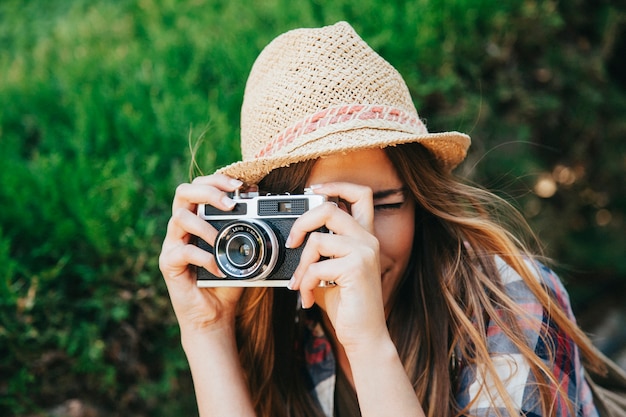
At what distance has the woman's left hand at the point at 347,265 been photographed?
154 cm

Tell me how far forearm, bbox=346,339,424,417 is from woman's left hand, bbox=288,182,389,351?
0.03 m

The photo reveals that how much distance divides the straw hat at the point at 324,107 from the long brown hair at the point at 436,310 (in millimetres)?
96

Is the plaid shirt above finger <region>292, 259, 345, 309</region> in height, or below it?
below

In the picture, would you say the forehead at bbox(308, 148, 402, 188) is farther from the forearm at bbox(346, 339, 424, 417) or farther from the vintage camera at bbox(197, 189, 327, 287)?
the forearm at bbox(346, 339, 424, 417)

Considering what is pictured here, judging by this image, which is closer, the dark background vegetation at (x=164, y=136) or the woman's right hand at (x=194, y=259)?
the woman's right hand at (x=194, y=259)

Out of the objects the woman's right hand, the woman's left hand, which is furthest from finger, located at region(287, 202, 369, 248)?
the woman's right hand

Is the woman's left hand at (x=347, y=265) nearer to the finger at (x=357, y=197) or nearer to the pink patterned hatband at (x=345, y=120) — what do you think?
the finger at (x=357, y=197)

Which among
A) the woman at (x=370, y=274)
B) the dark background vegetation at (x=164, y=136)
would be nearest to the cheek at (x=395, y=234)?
the woman at (x=370, y=274)

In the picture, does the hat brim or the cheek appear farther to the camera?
the cheek

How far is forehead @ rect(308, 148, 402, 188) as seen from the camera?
1.72m

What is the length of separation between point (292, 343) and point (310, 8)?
168 cm

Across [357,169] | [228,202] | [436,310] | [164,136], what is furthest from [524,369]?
[164,136]

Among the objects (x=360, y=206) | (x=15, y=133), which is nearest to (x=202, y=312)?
(x=360, y=206)

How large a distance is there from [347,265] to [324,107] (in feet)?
1.51
